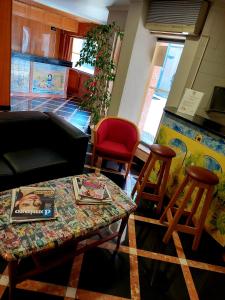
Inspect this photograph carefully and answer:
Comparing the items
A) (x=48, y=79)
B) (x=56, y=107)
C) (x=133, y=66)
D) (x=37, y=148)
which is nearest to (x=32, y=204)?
(x=37, y=148)

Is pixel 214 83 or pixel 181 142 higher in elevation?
A: pixel 214 83

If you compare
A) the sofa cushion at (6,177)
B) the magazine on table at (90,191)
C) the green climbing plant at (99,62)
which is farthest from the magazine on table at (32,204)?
the green climbing plant at (99,62)

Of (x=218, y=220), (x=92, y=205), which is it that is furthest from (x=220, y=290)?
(x=92, y=205)

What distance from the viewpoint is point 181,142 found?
7.75ft

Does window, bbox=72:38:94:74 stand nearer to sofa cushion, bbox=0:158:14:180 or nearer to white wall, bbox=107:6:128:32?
white wall, bbox=107:6:128:32

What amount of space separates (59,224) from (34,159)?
98 cm

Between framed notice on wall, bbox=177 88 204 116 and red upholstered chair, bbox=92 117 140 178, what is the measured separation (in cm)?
66

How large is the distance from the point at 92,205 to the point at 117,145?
1.43m

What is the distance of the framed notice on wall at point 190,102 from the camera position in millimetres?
2389

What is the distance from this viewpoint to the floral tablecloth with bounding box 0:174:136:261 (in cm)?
112

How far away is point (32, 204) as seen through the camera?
1.39 metres

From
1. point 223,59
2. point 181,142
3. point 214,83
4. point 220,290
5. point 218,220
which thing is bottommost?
point 220,290

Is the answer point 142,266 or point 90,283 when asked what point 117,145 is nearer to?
point 142,266

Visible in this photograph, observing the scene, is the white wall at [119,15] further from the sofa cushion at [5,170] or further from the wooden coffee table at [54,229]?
the wooden coffee table at [54,229]
